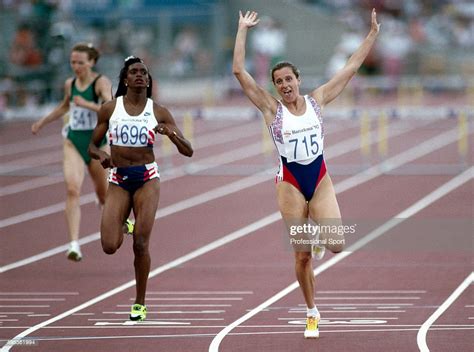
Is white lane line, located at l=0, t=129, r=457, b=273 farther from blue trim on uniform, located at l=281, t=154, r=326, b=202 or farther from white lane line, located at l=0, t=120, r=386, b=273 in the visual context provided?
blue trim on uniform, located at l=281, t=154, r=326, b=202

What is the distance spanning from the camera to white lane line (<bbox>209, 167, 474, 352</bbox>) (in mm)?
11180

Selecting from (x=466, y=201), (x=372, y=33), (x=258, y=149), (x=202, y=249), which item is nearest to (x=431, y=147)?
(x=258, y=149)

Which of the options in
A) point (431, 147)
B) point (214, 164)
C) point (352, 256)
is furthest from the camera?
point (431, 147)

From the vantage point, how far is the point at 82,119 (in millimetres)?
15000

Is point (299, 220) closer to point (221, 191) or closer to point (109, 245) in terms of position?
point (109, 245)

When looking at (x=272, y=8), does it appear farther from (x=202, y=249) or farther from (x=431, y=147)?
(x=202, y=249)

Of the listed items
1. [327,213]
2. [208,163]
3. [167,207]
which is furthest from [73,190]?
[208,163]

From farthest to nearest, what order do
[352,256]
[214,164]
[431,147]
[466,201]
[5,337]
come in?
[431,147]
[214,164]
[466,201]
[352,256]
[5,337]

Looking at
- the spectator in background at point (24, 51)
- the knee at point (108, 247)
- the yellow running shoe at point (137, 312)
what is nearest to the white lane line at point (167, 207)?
the knee at point (108, 247)

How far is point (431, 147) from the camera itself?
28.4 metres

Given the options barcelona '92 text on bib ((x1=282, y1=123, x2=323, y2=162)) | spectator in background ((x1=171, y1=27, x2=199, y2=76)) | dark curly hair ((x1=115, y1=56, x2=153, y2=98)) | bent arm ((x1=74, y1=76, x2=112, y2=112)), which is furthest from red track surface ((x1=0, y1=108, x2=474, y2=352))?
spectator in background ((x1=171, y1=27, x2=199, y2=76))

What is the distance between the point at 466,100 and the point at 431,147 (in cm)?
1019

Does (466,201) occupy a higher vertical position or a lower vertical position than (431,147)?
lower

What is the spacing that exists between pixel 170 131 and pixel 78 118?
3.92 meters
